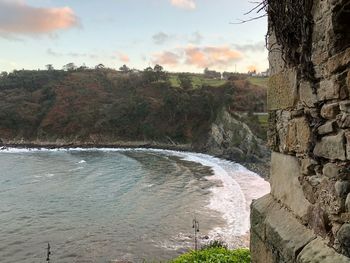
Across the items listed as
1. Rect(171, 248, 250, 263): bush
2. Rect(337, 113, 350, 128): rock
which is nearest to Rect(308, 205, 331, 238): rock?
Rect(337, 113, 350, 128): rock

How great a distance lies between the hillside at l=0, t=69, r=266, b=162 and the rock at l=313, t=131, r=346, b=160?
74335 millimetres

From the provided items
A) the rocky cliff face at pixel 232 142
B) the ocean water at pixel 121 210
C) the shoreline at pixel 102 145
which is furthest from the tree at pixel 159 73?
the ocean water at pixel 121 210

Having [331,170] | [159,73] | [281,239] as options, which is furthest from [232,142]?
[331,170]

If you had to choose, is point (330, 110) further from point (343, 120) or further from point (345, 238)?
point (345, 238)

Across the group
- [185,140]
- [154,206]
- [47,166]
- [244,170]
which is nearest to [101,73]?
[185,140]

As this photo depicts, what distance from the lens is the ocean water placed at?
69.6ft

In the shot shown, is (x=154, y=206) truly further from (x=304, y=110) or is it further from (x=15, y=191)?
(x=304, y=110)

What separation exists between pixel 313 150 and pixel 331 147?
11.7 inches

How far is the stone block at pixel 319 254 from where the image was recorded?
2.44 meters

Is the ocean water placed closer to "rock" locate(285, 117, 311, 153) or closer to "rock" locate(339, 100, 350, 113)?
"rock" locate(285, 117, 311, 153)

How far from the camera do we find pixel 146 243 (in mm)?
21891

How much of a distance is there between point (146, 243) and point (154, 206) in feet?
26.4

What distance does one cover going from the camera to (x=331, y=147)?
8.69 ft

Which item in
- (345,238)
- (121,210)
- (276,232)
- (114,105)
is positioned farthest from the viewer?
(114,105)
